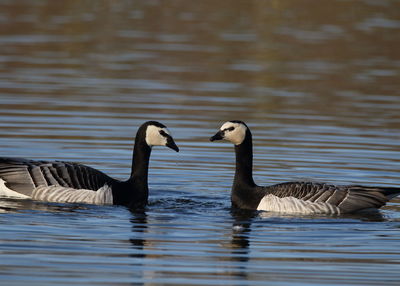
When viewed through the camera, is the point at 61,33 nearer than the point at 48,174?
No

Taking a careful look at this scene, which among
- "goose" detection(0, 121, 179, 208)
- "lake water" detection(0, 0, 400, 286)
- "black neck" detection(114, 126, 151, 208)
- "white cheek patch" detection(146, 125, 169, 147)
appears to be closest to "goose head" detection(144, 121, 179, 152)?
"white cheek patch" detection(146, 125, 169, 147)

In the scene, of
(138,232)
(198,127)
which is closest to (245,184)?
(138,232)

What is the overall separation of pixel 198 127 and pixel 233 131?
5752 mm

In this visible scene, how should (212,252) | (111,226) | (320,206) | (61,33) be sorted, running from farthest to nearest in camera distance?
(61,33) → (320,206) → (111,226) → (212,252)

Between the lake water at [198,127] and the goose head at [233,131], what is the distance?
1045mm

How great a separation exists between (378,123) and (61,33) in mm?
17996

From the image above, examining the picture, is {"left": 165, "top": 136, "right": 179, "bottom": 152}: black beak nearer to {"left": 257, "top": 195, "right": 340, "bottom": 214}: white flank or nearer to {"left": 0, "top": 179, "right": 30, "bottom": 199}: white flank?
{"left": 257, "top": 195, "right": 340, "bottom": 214}: white flank

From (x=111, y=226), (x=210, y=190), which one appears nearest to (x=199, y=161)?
(x=210, y=190)

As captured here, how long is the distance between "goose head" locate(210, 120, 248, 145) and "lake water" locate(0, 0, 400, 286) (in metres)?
1.05

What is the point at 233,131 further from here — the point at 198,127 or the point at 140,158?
the point at 198,127

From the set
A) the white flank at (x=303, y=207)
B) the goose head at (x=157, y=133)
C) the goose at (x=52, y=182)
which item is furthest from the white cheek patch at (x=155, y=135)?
the white flank at (x=303, y=207)

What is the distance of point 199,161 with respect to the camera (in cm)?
2048

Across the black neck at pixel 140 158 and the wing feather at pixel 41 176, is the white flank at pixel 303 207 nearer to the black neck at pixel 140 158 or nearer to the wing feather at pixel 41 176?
the black neck at pixel 140 158

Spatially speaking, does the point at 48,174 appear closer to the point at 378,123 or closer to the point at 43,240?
the point at 43,240
